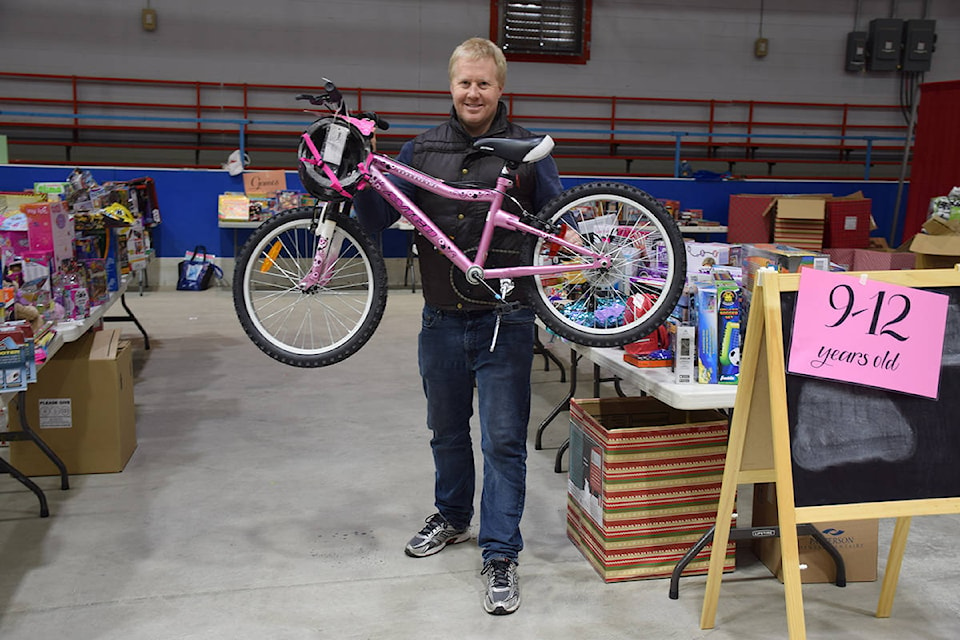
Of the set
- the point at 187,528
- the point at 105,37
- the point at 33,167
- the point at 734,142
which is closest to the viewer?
the point at 187,528

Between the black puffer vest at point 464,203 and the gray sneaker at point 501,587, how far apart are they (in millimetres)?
791

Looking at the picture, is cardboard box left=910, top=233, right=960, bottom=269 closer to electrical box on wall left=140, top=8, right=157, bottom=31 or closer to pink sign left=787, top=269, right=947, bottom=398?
pink sign left=787, top=269, right=947, bottom=398

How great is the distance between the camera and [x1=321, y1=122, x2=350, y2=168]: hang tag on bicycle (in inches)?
98.2

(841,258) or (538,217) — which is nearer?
(538,217)

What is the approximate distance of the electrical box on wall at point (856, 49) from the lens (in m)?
12.2

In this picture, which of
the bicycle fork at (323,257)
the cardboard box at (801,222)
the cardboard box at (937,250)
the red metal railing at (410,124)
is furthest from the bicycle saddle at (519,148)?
the red metal railing at (410,124)

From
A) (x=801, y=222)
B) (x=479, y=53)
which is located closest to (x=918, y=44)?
(x=801, y=222)

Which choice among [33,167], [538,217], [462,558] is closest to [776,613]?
[462,558]

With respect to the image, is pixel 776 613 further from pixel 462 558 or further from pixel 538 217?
pixel 538 217

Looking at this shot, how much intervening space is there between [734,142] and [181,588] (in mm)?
10987

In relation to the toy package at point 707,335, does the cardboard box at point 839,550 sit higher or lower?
lower

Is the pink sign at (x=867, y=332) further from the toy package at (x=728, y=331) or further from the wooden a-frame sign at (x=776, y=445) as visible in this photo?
the toy package at (x=728, y=331)

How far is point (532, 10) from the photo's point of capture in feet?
37.7

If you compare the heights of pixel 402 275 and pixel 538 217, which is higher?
pixel 538 217
